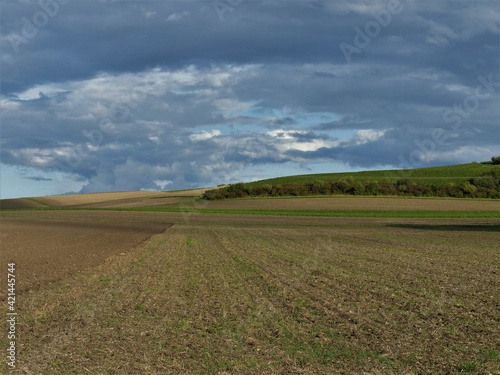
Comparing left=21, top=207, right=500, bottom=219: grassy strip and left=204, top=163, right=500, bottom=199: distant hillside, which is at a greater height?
left=204, top=163, right=500, bottom=199: distant hillside

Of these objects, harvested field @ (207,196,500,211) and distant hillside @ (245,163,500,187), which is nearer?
harvested field @ (207,196,500,211)

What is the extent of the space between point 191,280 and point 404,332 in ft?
31.7

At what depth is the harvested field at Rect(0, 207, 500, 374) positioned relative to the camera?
11.0 metres

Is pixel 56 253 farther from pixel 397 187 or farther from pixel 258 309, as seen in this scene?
pixel 397 187

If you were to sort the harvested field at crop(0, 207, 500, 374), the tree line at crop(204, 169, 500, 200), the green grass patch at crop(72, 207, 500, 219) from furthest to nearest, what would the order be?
the tree line at crop(204, 169, 500, 200) < the green grass patch at crop(72, 207, 500, 219) < the harvested field at crop(0, 207, 500, 374)

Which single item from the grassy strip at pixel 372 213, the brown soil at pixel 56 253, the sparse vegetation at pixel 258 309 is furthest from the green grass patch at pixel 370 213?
the sparse vegetation at pixel 258 309

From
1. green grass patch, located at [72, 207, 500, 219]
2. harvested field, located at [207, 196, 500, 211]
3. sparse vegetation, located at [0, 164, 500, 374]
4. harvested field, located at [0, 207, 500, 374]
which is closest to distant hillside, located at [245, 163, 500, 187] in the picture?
harvested field, located at [207, 196, 500, 211]

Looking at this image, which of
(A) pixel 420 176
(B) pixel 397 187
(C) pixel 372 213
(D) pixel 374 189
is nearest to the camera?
(C) pixel 372 213

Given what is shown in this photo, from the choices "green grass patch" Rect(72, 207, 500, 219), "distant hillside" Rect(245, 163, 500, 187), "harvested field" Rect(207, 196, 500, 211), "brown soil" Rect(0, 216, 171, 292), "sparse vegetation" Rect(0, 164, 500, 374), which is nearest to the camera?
"sparse vegetation" Rect(0, 164, 500, 374)

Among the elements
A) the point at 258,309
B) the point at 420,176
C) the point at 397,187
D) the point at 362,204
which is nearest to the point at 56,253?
the point at 258,309

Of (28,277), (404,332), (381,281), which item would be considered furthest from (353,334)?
(28,277)

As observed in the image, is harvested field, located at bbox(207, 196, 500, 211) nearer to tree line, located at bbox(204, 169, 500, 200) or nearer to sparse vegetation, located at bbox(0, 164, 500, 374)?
tree line, located at bbox(204, 169, 500, 200)

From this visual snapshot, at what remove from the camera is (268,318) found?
14.6 m

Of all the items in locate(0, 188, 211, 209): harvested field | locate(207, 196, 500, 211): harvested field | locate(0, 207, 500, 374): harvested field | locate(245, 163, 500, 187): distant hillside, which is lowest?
locate(0, 207, 500, 374): harvested field
